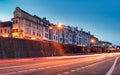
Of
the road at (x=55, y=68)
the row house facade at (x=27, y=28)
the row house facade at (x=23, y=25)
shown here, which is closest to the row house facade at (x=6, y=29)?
the row house facade at (x=27, y=28)

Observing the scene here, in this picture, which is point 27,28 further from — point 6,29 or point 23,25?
point 6,29

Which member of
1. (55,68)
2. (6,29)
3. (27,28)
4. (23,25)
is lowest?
(55,68)

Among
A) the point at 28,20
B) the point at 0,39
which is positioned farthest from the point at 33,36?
the point at 0,39

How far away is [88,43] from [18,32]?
109 metres

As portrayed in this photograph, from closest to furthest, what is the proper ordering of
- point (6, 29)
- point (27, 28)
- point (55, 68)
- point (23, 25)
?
point (55, 68)
point (23, 25)
point (27, 28)
point (6, 29)

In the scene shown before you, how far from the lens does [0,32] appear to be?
106m

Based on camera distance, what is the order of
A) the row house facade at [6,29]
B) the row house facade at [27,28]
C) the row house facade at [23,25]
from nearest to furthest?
the row house facade at [23,25], the row house facade at [27,28], the row house facade at [6,29]

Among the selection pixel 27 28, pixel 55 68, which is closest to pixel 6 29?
pixel 27 28

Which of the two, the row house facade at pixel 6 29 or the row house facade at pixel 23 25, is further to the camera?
the row house facade at pixel 6 29

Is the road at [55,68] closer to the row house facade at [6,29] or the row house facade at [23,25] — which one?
the row house facade at [23,25]

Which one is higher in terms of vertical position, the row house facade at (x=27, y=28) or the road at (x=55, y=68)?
the row house facade at (x=27, y=28)

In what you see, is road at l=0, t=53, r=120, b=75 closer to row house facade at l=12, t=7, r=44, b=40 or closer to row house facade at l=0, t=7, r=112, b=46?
row house facade at l=0, t=7, r=112, b=46

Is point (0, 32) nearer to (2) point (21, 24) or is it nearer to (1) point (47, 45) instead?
(2) point (21, 24)

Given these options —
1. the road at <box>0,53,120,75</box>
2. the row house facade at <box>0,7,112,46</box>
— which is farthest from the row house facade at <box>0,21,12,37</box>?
the road at <box>0,53,120,75</box>
